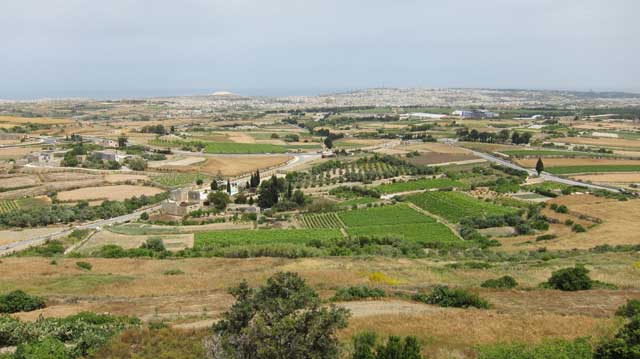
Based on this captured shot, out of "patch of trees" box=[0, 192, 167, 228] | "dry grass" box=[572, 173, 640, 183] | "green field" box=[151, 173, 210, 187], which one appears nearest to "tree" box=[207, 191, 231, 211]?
"patch of trees" box=[0, 192, 167, 228]

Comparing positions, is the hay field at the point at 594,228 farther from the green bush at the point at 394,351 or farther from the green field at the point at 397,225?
the green bush at the point at 394,351

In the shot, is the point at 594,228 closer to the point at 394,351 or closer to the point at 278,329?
the point at 394,351

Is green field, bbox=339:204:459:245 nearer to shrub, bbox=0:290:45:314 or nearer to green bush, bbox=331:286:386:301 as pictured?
green bush, bbox=331:286:386:301

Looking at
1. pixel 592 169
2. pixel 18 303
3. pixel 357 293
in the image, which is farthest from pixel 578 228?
pixel 18 303

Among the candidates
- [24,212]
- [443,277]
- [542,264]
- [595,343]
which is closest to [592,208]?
[542,264]

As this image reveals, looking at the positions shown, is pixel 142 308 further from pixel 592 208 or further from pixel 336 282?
pixel 592 208
